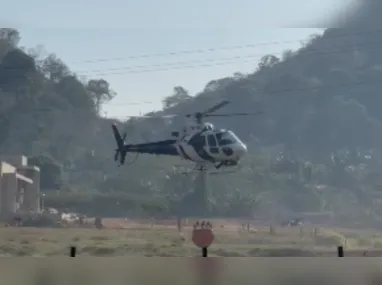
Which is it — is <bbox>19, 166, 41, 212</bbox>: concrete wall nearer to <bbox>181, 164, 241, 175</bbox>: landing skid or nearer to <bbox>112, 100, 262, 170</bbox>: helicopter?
<bbox>112, 100, 262, 170</bbox>: helicopter

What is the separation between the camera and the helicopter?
9328 millimetres

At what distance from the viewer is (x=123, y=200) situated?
964 centimetres

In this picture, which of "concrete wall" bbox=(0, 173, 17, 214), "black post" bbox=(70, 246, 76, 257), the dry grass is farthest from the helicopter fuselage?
"black post" bbox=(70, 246, 76, 257)

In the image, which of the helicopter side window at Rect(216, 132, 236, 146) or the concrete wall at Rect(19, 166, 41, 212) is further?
the helicopter side window at Rect(216, 132, 236, 146)

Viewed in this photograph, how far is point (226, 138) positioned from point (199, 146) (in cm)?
34

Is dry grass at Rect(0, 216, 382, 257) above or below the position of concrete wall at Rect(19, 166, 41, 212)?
below

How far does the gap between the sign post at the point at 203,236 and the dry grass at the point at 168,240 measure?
0.06m

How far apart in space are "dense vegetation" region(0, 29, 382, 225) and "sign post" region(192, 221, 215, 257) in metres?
0.43

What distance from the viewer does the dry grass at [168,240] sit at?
26.9 feet

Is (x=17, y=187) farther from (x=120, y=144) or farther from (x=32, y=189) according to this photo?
(x=120, y=144)

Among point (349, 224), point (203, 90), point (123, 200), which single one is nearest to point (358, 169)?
point (349, 224)

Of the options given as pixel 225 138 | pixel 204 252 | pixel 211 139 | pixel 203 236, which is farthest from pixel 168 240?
pixel 225 138

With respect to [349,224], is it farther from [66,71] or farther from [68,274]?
[68,274]

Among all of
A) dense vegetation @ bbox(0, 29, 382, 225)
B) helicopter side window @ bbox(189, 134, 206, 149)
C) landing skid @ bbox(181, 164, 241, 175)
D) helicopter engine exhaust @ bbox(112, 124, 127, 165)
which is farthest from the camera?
helicopter engine exhaust @ bbox(112, 124, 127, 165)
